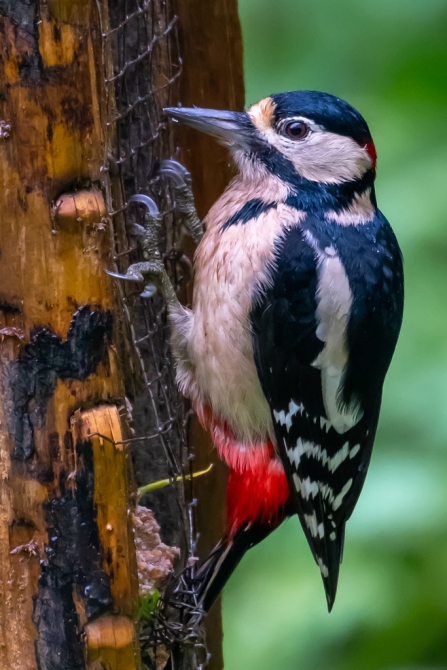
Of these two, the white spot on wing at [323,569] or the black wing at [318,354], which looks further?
the white spot on wing at [323,569]

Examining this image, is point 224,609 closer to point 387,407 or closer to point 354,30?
point 387,407

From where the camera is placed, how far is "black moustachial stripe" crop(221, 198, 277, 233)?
1932mm

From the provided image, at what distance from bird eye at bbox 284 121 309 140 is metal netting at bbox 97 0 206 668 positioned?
0.28 meters

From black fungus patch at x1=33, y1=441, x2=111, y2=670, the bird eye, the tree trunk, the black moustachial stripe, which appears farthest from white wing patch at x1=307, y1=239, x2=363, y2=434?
black fungus patch at x1=33, y1=441, x2=111, y2=670

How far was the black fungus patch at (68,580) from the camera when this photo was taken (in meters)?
1.50

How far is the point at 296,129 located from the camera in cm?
200

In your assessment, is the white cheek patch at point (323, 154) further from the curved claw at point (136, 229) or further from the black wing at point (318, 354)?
the curved claw at point (136, 229)

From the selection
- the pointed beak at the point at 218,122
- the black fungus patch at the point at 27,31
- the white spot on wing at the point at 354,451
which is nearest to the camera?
the black fungus patch at the point at 27,31

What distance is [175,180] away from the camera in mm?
1963

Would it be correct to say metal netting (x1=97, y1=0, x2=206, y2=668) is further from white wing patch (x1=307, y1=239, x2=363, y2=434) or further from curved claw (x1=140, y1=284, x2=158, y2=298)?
white wing patch (x1=307, y1=239, x2=363, y2=434)

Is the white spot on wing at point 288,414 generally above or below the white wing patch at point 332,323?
below

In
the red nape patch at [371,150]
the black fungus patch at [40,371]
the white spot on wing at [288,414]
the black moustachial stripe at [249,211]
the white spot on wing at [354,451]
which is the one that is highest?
the red nape patch at [371,150]

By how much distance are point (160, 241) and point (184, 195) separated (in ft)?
0.41

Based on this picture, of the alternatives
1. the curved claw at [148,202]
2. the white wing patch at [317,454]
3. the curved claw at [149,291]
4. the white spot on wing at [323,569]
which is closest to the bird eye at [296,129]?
the curved claw at [148,202]
